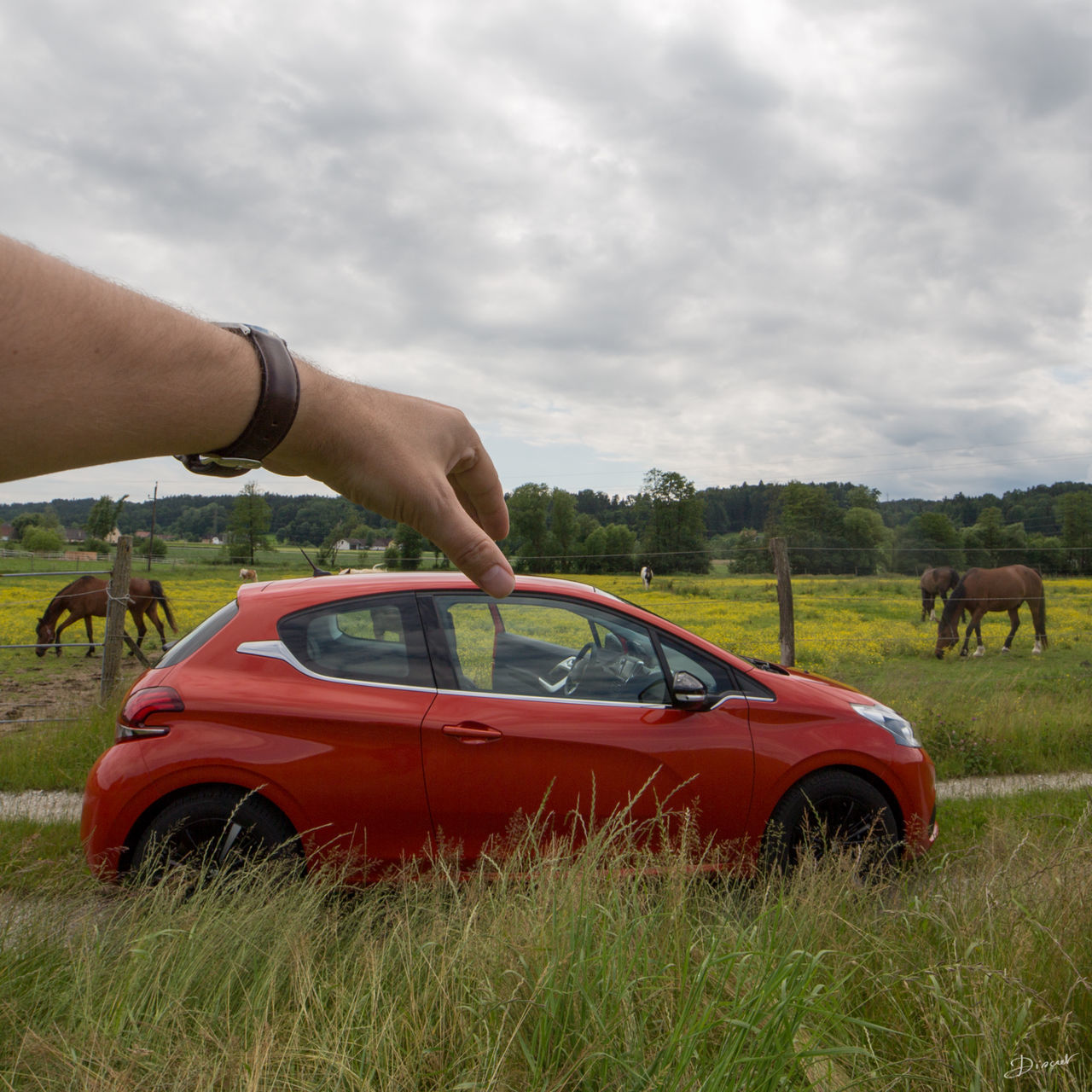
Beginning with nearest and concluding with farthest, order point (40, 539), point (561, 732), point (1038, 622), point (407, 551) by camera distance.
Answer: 1. point (561, 732)
2. point (407, 551)
3. point (1038, 622)
4. point (40, 539)

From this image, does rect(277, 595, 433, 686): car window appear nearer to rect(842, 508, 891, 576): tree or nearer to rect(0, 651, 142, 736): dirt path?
Answer: rect(0, 651, 142, 736): dirt path

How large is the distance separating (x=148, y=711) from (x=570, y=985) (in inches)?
112

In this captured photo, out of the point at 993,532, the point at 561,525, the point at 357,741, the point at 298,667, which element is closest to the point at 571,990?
the point at 357,741

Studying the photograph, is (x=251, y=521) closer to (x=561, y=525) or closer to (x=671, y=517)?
(x=561, y=525)

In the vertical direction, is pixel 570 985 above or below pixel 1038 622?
above

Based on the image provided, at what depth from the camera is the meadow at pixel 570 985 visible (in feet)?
5.73

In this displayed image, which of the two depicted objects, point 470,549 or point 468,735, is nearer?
point 470,549

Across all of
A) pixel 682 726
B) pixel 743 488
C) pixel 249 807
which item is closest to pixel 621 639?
pixel 682 726

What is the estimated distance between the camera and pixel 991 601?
19.3 m

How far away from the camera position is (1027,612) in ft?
90.8

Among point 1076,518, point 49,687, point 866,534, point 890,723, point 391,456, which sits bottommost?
point 49,687

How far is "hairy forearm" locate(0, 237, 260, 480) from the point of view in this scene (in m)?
0.74

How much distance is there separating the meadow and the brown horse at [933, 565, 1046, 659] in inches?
688

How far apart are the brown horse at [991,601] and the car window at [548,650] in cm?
1652
